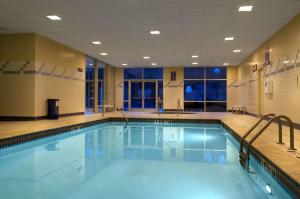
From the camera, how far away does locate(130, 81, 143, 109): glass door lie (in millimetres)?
16719

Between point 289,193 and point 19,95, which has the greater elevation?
point 19,95

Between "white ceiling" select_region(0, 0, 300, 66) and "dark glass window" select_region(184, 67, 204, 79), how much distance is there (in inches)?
239

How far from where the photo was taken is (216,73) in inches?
642

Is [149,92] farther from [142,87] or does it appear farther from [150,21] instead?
[150,21]

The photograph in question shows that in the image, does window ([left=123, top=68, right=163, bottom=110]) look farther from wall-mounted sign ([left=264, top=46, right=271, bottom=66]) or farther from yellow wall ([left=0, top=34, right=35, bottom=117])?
yellow wall ([left=0, top=34, right=35, bottom=117])

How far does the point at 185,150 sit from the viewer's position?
16.6 feet

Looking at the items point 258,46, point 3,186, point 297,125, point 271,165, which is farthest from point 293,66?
point 3,186

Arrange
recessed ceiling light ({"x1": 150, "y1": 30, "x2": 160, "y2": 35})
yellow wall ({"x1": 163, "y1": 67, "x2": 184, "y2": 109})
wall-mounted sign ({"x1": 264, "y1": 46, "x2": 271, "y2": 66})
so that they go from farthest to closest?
yellow wall ({"x1": 163, "y1": 67, "x2": 184, "y2": 109}) → wall-mounted sign ({"x1": 264, "y1": 46, "x2": 271, "y2": 66}) → recessed ceiling light ({"x1": 150, "y1": 30, "x2": 160, "y2": 35})

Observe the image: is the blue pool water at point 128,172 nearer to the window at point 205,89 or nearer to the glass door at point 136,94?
the window at point 205,89

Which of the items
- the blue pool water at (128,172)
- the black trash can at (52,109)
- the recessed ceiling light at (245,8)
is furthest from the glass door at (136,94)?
the recessed ceiling light at (245,8)

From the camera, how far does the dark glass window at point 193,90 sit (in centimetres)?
1636

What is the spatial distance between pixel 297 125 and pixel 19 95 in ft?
25.2

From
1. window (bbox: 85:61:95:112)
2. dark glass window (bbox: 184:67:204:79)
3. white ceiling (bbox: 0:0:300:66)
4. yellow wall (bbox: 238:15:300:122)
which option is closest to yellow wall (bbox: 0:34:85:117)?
white ceiling (bbox: 0:0:300:66)

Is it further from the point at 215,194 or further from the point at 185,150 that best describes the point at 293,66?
the point at 215,194
